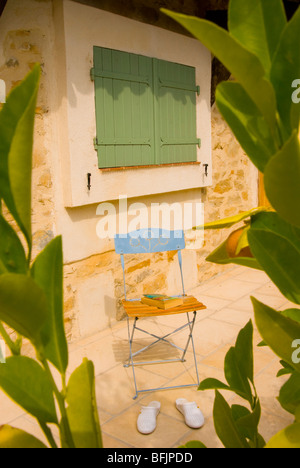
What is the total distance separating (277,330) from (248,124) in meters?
0.25

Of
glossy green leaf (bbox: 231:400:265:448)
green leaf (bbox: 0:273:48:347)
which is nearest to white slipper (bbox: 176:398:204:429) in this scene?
glossy green leaf (bbox: 231:400:265:448)

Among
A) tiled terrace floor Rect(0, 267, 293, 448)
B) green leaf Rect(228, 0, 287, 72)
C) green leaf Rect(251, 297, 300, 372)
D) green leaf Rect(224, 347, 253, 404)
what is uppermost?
green leaf Rect(228, 0, 287, 72)

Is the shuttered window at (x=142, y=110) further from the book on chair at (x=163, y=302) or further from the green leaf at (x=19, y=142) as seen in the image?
the green leaf at (x=19, y=142)

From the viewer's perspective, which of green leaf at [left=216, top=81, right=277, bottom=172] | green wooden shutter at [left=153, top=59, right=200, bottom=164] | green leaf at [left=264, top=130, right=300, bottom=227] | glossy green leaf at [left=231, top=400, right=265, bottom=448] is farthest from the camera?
green wooden shutter at [left=153, top=59, right=200, bottom=164]

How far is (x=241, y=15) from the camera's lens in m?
0.51

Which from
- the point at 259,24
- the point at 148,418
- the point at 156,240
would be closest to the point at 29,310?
the point at 259,24

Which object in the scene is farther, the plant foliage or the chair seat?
the chair seat

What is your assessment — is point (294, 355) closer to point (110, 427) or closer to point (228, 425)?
point (228, 425)

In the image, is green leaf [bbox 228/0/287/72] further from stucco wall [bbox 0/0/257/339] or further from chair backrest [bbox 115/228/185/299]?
chair backrest [bbox 115/228/185/299]

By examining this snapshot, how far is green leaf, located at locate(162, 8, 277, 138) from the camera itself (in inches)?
17.1

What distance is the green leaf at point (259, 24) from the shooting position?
50 cm

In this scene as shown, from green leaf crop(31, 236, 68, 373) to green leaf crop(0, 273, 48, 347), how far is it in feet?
0.11
